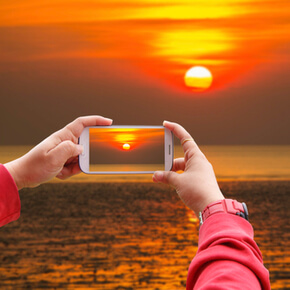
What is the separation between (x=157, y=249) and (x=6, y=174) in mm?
48060

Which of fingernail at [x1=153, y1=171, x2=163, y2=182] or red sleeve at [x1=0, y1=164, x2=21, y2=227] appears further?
fingernail at [x1=153, y1=171, x2=163, y2=182]

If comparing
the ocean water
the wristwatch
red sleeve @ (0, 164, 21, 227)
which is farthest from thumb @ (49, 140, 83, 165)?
the ocean water

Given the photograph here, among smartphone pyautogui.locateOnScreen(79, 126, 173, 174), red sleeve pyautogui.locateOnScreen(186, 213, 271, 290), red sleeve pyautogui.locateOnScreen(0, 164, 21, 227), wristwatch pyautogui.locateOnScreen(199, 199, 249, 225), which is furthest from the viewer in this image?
smartphone pyautogui.locateOnScreen(79, 126, 173, 174)

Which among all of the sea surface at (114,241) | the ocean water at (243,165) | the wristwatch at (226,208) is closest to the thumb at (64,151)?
the wristwatch at (226,208)

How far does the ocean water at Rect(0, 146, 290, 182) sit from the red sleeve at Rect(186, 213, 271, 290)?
137 metres

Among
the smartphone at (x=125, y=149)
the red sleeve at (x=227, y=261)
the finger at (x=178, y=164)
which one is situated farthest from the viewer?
the smartphone at (x=125, y=149)

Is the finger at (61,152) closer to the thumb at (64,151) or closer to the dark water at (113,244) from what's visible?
the thumb at (64,151)

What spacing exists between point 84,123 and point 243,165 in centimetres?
16166

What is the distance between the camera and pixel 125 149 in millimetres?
2211

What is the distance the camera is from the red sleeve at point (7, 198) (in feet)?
4.70

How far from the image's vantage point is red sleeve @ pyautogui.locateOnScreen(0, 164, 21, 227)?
1.43 metres

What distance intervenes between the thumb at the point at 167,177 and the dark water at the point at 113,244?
32.8 meters

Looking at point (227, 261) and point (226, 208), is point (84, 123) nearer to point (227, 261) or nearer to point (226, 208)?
point (226, 208)

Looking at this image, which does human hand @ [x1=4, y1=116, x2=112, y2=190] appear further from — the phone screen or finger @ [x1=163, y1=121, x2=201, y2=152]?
finger @ [x1=163, y1=121, x2=201, y2=152]
